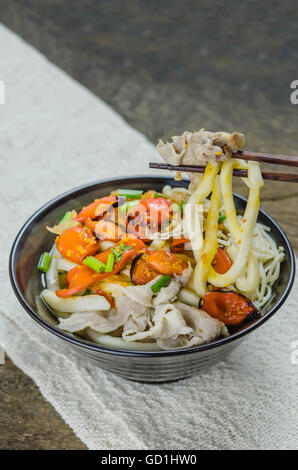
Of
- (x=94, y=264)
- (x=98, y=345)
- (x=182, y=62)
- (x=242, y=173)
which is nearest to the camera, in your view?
(x=98, y=345)

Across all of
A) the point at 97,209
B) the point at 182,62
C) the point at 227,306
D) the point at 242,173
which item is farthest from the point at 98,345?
the point at 182,62

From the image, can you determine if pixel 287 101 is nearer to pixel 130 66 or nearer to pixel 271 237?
pixel 130 66

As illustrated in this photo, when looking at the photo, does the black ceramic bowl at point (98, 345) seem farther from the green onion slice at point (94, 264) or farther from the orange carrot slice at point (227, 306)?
the green onion slice at point (94, 264)

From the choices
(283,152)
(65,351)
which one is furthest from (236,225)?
(283,152)

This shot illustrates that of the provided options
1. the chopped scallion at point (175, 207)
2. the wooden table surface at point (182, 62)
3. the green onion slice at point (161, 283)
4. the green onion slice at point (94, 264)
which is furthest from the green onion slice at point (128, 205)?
the wooden table surface at point (182, 62)

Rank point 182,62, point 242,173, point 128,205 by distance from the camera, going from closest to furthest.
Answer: point 242,173 < point 128,205 < point 182,62

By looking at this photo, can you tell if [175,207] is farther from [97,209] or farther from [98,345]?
[98,345]

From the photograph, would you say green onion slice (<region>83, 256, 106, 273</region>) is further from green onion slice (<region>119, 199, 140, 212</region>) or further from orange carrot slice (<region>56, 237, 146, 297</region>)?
green onion slice (<region>119, 199, 140, 212</region>)

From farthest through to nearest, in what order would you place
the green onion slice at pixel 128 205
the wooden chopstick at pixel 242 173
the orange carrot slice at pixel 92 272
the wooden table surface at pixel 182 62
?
the wooden table surface at pixel 182 62, the green onion slice at pixel 128 205, the orange carrot slice at pixel 92 272, the wooden chopstick at pixel 242 173

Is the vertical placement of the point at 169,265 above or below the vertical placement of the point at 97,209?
below
